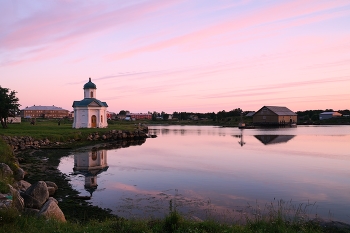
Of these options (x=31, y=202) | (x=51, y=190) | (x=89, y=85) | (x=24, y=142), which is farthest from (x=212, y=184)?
(x=89, y=85)

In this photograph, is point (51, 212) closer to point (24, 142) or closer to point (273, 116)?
point (24, 142)

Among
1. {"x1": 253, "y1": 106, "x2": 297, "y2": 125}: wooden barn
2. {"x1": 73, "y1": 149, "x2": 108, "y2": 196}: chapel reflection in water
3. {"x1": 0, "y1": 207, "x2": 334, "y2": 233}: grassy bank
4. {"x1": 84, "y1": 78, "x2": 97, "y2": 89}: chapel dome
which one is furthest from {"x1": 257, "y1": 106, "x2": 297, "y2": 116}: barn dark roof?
{"x1": 0, "y1": 207, "x2": 334, "y2": 233}: grassy bank

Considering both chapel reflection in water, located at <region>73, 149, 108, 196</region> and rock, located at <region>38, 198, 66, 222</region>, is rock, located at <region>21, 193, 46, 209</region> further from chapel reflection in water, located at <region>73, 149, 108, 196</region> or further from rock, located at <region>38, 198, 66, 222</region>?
chapel reflection in water, located at <region>73, 149, 108, 196</region>

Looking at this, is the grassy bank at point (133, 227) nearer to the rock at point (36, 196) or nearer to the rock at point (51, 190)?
the rock at point (36, 196)

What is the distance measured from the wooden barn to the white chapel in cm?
6304

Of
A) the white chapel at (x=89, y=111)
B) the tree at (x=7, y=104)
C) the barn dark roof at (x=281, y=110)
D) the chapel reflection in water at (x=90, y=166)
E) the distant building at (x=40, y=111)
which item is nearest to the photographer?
the chapel reflection in water at (x=90, y=166)

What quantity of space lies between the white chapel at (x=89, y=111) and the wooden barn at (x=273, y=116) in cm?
6304

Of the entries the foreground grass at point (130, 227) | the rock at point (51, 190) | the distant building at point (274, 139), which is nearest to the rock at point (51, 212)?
the foreground grass at point (130, 227)

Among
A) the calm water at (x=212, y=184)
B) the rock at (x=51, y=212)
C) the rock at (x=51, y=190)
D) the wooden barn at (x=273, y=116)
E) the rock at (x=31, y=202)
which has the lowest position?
the calm water at (x=212, y=184)

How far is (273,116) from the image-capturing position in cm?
10050

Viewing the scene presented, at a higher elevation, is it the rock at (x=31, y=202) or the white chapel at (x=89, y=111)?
the white chapel at (x=89, y=111)

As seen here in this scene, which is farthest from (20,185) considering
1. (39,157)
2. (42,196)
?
(39,157)

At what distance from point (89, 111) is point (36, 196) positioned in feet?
143

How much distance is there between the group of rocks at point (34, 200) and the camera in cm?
857
